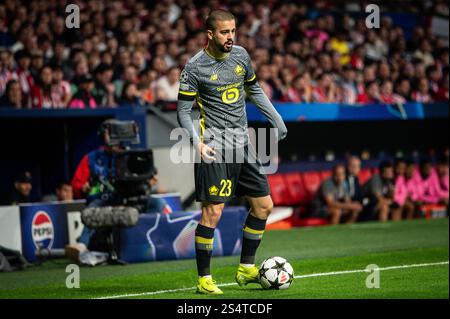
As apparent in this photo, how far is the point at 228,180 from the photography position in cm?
777

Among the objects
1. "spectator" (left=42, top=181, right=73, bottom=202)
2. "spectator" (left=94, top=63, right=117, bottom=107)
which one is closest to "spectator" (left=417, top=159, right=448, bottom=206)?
"spectator" (left=94, top=63, right=117, bottom=107)

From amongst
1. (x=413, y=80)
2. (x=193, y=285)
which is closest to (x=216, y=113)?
(x=193, y=285)

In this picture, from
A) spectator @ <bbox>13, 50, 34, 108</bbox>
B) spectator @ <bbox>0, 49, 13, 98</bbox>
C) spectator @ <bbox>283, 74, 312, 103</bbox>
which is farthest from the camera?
spectator @ <bbox>283, 74, 312, 103</bbox>

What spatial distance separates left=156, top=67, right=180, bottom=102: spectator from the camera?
1509 centimetres

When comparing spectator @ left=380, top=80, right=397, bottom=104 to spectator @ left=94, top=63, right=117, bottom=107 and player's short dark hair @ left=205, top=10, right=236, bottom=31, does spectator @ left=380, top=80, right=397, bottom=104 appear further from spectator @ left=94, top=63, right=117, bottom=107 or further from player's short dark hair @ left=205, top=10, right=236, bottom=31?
player's short dark hair @ left=205, top=10, right=236, bottom=31

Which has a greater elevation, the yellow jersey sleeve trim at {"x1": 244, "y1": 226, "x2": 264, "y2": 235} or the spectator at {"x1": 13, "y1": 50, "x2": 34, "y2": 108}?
the spectator at {"x1": 13, "y1": 50, "x2": 34, "y2": 108}

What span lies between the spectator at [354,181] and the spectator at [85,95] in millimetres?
4789

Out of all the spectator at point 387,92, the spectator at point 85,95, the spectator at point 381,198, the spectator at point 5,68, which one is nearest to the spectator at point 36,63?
the spectator at point 5,68

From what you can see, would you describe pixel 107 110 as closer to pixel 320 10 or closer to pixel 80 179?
pixel 80 179

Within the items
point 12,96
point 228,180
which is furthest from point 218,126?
point 12,96

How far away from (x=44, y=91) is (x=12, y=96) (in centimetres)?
89

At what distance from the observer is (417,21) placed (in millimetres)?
23625

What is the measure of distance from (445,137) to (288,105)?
5.38 m

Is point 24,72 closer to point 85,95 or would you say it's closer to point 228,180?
point 85,95
